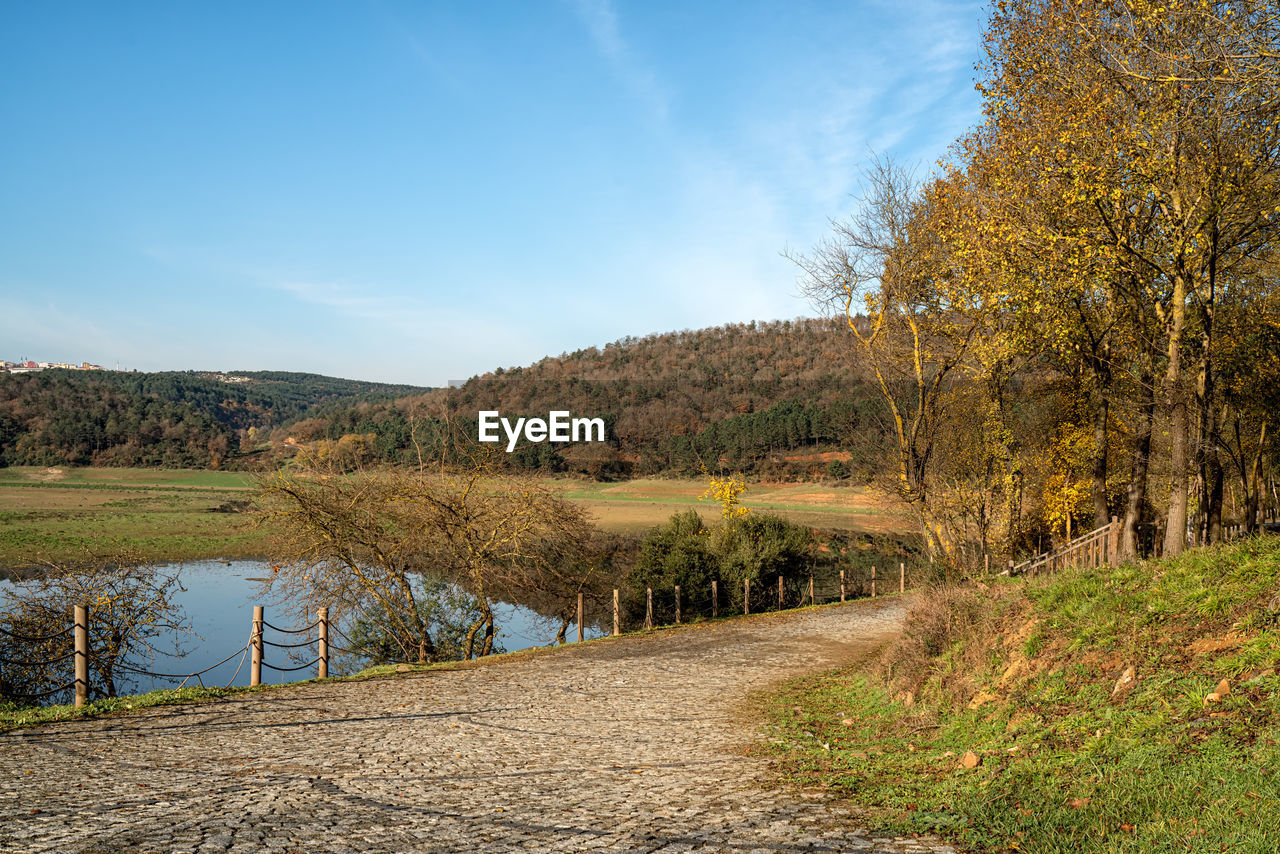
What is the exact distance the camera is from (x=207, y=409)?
10456 centimetres

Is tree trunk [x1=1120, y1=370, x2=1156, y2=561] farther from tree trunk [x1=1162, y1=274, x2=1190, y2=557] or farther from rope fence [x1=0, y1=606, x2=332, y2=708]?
rope fence [x1=0, y1=606, x2=332, y2=708]

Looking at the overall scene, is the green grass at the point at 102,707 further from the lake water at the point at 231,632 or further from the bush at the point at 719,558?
the bush at the point at 719,558

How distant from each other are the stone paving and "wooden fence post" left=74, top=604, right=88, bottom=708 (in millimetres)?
1449

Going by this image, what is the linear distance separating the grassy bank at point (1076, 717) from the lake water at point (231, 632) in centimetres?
1277

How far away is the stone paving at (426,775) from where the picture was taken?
543 cm

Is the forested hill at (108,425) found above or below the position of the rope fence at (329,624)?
above

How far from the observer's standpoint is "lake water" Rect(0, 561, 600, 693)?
2122 centimetres

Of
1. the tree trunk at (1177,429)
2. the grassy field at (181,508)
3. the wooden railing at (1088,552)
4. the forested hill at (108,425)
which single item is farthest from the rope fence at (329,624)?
the forested hill at (108,425)

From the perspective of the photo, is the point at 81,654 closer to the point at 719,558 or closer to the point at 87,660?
the point at 87,660

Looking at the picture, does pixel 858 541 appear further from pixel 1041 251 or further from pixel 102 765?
pixel 102 765

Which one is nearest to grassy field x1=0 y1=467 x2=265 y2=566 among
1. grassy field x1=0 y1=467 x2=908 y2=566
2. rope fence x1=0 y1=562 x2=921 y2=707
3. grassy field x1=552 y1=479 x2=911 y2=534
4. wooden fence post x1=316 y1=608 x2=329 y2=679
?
grassy field x1=0 y1=467 x2=908 y2=566

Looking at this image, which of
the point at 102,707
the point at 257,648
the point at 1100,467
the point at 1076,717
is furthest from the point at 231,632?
the point at 1076,717

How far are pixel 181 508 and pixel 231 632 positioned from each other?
133 feet

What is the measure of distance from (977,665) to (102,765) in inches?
357
